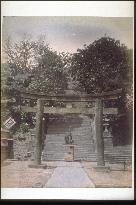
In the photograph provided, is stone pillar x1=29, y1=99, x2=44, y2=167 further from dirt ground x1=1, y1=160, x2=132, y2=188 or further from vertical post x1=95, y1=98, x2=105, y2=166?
vertical post x1=95, y1=98, x2=105, y2=166

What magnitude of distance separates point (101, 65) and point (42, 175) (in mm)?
385

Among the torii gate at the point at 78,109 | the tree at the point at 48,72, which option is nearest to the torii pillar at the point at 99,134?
the torii gate at the point at 78,109

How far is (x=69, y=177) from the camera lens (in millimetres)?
1096

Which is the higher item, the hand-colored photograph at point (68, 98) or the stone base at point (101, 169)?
the hand-colored photograph at point (68, 98)

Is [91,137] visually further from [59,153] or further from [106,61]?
[106,61]

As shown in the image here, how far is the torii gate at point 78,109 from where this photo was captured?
1.12 metres

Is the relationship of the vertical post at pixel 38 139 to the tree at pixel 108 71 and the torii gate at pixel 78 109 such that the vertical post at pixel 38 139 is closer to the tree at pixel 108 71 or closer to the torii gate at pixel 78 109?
the torii gate at pixel 78 109

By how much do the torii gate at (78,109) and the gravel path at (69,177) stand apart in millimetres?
60

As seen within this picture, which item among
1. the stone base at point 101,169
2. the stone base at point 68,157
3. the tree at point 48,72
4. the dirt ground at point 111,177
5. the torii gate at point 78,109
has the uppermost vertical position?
the tree at point 48,72

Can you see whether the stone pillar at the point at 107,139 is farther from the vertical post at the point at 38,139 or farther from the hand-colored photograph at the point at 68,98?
the vertical post at the point at 38,139

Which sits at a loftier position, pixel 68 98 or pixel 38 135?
pixel 68 98

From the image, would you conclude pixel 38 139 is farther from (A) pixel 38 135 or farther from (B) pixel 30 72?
(B) pixel 30 72

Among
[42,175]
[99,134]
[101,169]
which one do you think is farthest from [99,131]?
[42,175]

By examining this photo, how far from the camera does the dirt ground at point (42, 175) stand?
109 centimetres
